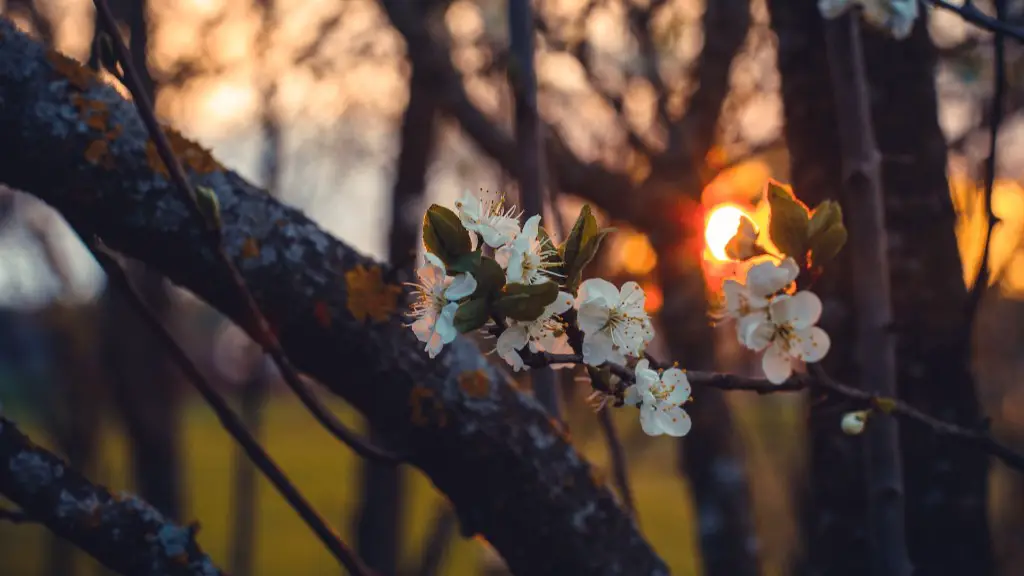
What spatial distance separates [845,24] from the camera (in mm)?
1183

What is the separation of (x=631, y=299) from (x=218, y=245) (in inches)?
19.8

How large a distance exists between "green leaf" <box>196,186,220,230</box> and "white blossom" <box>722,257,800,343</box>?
0.60 metres

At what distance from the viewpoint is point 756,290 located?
2.98 feet

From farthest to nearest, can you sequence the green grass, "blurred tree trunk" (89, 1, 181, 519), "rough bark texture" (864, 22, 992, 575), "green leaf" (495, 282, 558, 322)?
the green grass
"blurred tree trunk" (89, 1, 181, 519)
"rough bark texture" (864, 22, 992, 575)
"green leaf" (495, 282, 558, 322)

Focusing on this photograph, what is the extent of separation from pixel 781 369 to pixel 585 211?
0.28 m

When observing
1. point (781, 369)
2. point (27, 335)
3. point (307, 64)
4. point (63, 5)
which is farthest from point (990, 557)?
point (27, 335)

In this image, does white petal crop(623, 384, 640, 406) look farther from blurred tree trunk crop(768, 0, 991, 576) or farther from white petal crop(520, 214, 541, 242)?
blurred tree trunk crop(768, 0, 991, 576)

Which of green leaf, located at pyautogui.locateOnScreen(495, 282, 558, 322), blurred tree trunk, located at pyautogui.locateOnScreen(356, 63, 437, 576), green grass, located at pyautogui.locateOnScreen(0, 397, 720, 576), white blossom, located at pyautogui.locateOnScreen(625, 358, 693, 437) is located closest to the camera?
green leaf, located at pyautogui.locateOnScreen(495, 282, 558, 322)

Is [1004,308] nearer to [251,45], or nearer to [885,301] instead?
[251,45]

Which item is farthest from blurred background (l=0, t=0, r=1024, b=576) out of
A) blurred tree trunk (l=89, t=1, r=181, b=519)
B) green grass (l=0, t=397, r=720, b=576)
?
green grass (l=0, t=397, r=720, b=576)

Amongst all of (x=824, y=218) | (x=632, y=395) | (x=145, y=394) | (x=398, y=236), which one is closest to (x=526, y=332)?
(x=632, y=395)

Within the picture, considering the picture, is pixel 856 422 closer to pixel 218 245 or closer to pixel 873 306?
pixel 873 306

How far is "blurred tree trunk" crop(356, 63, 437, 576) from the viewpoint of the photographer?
11.5 feet

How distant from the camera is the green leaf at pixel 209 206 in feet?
3.28
